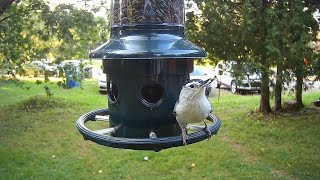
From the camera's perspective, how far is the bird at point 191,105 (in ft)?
6.92

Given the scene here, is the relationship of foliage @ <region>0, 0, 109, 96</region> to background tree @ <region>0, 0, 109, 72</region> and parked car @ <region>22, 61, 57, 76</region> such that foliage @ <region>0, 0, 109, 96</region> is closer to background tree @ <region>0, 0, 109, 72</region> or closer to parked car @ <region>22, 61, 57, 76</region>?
background tree @ <region>0, 0, 109, 72</region>

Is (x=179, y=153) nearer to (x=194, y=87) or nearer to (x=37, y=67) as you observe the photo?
(x=37, y=67)

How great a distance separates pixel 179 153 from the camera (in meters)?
7.46

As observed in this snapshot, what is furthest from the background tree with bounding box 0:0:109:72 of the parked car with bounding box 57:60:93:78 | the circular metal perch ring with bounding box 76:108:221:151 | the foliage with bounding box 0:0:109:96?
the circular metal perch ring with bounding box 76:108:221:151

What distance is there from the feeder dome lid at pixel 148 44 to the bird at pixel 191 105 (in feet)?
0.87

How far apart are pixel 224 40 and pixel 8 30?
15.6 feet

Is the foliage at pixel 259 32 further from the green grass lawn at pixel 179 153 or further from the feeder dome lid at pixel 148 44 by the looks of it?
the feeder dome lid at pixel 148 44

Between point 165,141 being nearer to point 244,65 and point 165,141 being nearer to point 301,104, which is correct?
point 244,65

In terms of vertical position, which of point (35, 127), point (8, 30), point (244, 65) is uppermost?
point (8, 30)

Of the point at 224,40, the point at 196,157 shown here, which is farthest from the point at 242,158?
the point at 224,40

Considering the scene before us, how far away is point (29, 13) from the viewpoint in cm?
920

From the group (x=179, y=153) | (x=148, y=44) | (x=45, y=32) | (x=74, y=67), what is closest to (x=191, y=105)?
(x=148, y=44)

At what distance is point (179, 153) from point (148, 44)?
5.28 m

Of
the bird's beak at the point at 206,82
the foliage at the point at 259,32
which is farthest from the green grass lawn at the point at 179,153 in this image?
the bird's beak at the point at 206,82
